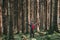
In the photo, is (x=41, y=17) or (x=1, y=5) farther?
(x=41, y=17)

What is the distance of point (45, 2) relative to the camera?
40.7ft

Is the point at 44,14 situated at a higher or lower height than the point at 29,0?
lower

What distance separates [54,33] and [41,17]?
3.80 m

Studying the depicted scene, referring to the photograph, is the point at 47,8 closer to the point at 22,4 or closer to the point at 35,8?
the point at 35,8

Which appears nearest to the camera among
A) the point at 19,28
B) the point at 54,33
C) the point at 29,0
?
the point at 54,33

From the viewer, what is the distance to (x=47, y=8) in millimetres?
12875

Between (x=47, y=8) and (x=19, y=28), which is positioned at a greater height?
(x=47, y=8)

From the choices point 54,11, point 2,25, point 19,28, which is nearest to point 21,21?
point 19,28

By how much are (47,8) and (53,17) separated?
327cm

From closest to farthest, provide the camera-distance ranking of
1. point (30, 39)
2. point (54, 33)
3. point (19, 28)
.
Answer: point (30, 39)
point (54, 33)
point (19, 28)

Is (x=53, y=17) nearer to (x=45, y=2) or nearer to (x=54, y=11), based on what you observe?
(x=54, y=11)

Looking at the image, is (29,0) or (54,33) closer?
(54,33)

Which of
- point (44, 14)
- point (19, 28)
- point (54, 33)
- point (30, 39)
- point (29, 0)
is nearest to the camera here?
point (30, 39)

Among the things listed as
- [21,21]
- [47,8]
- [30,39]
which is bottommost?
[30,39]
